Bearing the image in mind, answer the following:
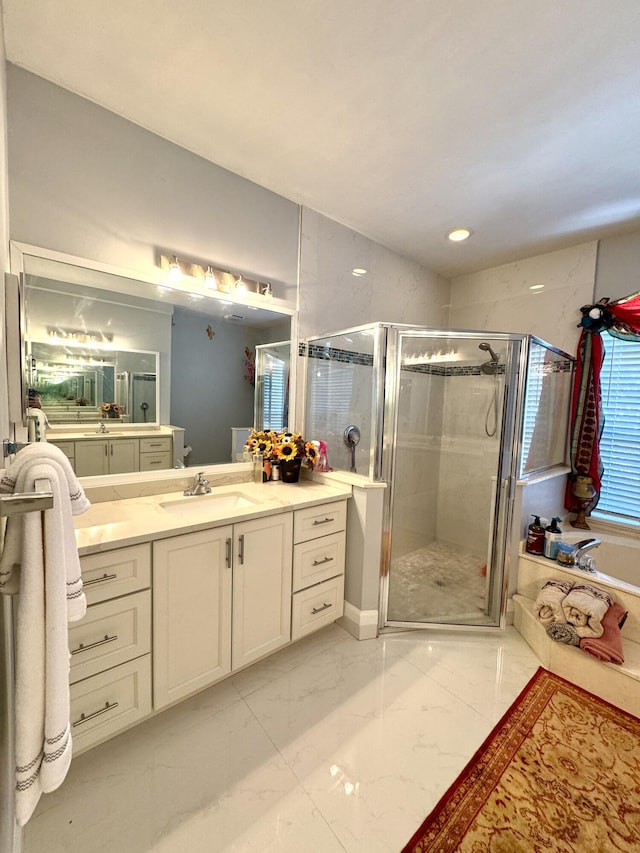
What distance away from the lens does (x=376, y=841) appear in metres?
1.12

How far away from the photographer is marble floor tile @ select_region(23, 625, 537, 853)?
1.14m

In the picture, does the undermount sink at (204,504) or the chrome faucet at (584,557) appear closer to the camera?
the undermount sink at (204,504)

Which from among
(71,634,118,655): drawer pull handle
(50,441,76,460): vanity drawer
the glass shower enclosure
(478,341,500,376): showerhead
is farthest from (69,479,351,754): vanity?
(478,341,500,376): showerhead

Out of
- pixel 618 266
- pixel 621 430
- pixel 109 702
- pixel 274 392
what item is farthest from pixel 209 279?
Answer: pixel 621 430

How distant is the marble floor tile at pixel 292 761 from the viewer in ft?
3.73

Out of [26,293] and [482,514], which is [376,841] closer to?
[482,514]

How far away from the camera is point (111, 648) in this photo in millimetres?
1288

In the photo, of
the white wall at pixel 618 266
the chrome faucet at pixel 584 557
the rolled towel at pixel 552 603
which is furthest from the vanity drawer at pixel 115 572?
the white wall at pixel 618 266

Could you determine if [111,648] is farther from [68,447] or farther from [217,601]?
[68,447]

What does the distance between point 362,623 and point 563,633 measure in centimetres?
105

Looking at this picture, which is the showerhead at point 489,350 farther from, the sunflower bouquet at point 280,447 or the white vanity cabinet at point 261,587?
the white vanity cabinet at point 261,587

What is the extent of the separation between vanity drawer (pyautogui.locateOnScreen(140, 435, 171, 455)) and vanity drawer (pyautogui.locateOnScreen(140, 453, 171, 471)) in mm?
22

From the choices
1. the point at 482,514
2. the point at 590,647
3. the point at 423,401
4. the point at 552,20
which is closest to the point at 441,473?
the point at 482,514

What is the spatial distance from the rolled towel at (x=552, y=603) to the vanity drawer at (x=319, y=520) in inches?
46.7
